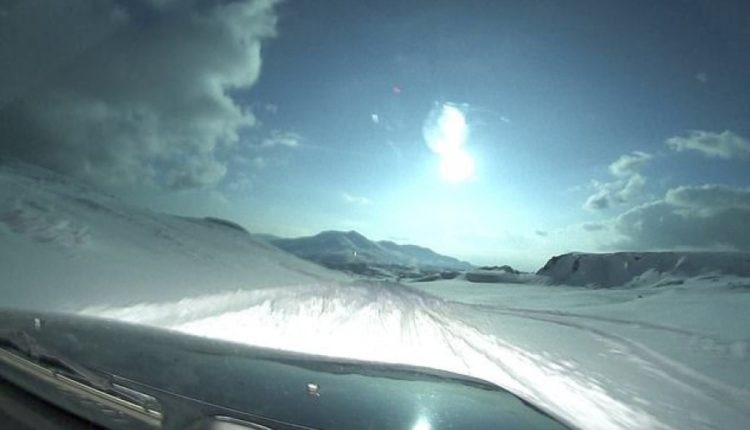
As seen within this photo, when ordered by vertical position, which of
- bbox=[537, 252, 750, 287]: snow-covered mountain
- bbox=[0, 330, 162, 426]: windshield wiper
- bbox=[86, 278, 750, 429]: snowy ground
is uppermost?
bbox=[537, 252, 750, 287]: snow-covered mountain

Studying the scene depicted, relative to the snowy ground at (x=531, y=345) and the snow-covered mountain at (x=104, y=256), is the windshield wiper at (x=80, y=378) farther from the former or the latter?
the snow-covered mountain at (x=104, y=256)

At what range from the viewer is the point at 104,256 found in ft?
46.8

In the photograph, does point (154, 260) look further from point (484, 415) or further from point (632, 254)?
point (632, 254)

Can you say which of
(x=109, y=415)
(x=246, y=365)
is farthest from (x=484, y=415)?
(x=109, y=415)

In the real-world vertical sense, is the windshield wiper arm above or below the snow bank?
above

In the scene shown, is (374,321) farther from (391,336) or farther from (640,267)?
(640,267)

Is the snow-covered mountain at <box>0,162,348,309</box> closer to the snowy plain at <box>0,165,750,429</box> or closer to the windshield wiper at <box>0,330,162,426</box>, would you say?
the snowy plain at <box>0,165,750,429</box>

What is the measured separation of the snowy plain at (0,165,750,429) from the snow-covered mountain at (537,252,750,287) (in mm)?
54083

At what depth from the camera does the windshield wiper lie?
90.0 inches

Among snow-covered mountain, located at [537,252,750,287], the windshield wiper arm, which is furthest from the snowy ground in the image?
snow-covered mountain, located at [537,252,750,287]

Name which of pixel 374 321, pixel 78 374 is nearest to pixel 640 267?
pixel 374 321

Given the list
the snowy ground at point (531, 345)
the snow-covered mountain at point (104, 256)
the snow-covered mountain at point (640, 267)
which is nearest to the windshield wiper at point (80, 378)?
the snowy ground at point (531, 345)

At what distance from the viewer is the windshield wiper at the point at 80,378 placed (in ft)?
7.50

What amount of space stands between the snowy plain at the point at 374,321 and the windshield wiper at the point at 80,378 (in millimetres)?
3852
